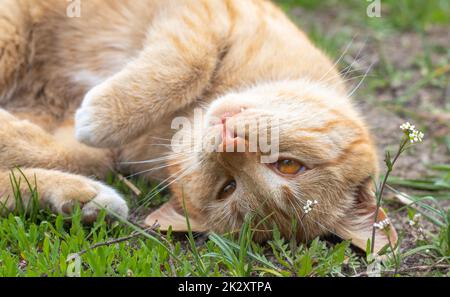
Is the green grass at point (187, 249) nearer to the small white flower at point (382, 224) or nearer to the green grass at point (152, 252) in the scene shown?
the green grass at point (152, 252)

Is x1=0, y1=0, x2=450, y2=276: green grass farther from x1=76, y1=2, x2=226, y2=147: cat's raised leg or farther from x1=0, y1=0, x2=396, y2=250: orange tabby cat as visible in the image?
x1=76, y1=2, x2=226, y2=147: cat's raised leg

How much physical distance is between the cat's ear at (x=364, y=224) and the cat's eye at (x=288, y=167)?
306 mm

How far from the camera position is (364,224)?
112 inches

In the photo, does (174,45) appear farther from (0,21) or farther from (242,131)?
(0,21)

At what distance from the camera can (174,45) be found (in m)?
3.19

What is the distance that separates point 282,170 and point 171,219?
54cm

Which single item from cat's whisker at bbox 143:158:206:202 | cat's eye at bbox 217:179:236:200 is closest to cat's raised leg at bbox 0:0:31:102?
cat's whisker at bbox 143:158:206:202

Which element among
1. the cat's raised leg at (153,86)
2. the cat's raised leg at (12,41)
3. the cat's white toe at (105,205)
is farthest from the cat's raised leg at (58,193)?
the cat's raised leg at (12,41)

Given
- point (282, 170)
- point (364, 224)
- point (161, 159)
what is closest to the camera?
point (282, 170)

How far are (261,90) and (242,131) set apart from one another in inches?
18.4

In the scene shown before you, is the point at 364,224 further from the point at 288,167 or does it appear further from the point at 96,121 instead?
the point at 96,121

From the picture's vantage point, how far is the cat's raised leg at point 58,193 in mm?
2857

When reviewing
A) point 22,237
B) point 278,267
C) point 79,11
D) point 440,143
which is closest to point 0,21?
point 79,11

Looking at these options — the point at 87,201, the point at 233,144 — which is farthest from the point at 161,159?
the point at 233,144
